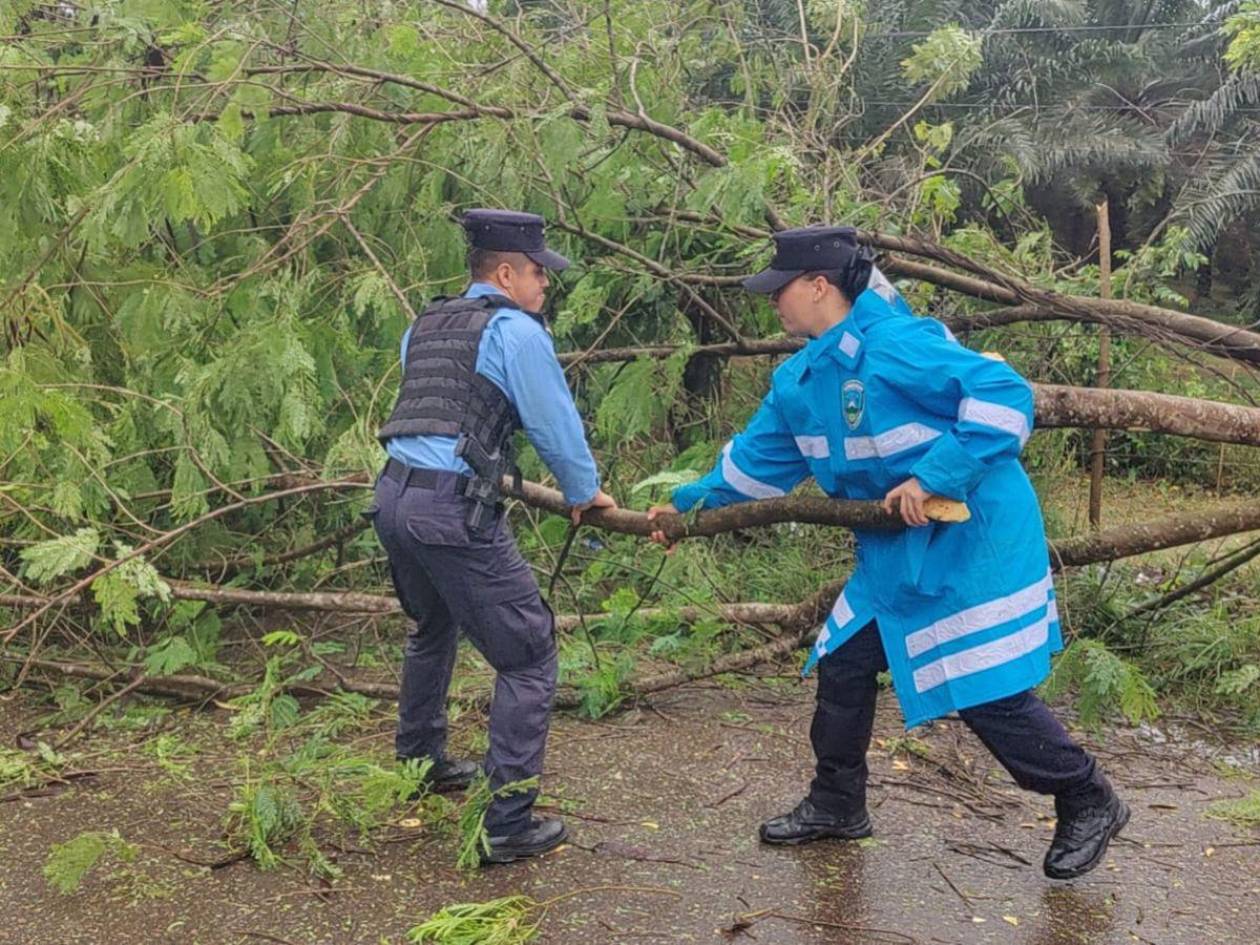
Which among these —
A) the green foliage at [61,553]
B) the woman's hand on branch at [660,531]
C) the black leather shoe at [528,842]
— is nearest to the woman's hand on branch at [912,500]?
the woman's hand on branch at [660,531]

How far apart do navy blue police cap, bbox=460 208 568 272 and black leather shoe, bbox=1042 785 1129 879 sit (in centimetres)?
204

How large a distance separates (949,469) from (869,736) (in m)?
0.94

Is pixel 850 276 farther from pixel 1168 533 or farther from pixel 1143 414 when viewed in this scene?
pixel 1168 533

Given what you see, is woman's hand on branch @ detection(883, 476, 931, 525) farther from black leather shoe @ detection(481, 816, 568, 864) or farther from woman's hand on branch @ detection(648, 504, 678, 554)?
black leather shoe @ detection(481, 816, 568, 864)

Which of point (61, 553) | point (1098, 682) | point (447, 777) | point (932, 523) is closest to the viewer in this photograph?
point (932, 523)

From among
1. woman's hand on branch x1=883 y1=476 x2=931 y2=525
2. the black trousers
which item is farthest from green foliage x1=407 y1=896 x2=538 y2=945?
Answer: woman's hand on branch x1=883 y1=476 x2=931 y2=525

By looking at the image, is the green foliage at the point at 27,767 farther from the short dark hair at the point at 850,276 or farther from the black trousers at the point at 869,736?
the short dark hair at the point at 850,276

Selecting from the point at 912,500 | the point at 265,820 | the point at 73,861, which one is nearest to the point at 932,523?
the point at 912,500

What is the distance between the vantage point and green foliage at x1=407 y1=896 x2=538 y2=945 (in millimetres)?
2980

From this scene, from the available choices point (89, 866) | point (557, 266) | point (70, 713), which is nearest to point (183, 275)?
point (70, 713)

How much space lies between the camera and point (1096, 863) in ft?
10.8

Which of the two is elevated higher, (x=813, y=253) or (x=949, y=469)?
(x=813, y=253)

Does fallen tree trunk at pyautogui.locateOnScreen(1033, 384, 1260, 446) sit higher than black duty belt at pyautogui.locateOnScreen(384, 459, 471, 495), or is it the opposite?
black duty belt at pyautogui.locateOnScreen(384, 459, 471, 495)

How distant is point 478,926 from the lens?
3021 millimetres
